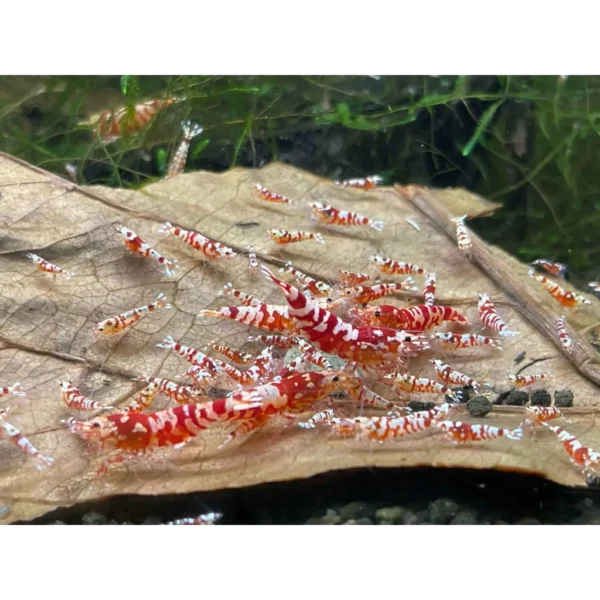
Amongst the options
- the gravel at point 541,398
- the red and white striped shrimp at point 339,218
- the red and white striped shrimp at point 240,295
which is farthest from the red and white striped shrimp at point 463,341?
the red and white striped shrimp at point 339,218

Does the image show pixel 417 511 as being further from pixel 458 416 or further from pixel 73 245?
pixel 73 245

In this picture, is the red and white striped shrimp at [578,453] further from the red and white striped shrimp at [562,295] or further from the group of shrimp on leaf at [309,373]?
the red and white striped shrimp at [562,295]

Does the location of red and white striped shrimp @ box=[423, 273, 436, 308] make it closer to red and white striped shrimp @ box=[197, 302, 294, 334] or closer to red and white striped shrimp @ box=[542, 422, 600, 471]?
red and white striped shrimp @ box=[197, 302, 294, 334]
